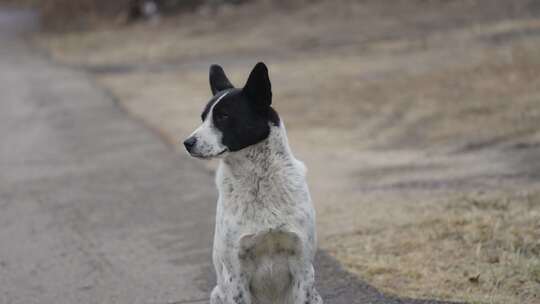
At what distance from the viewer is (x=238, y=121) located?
6758 millimetres

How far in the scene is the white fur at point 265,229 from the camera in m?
6.69

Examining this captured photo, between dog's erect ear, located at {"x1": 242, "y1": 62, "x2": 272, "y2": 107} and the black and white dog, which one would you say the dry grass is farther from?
dog's erect ear, located at {"x1": 242, "y1": 62, "x2": 272, "y2": 107}

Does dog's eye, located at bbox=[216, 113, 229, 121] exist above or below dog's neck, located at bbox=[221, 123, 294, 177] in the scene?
above

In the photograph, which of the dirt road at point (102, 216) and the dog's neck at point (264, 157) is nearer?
the dog's neck at point (264, 157)

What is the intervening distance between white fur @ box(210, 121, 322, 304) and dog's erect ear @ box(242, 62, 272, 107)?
185 mm

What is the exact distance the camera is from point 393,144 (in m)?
15.3

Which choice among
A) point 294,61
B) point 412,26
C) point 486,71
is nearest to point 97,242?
point 486,71

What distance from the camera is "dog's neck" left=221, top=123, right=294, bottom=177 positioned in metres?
6.85

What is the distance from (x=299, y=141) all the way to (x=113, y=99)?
6.61 meters

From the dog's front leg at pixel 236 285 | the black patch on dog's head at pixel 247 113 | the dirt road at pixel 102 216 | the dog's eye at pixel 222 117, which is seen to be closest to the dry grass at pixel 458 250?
the dirt road at pixel 102 216

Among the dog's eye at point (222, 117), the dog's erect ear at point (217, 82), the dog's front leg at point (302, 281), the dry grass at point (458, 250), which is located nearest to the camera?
the dog's front leg at point (302, 281)

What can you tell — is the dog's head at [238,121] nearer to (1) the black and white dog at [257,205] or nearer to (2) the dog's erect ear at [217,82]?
(1) the black and white dog at [257,205]

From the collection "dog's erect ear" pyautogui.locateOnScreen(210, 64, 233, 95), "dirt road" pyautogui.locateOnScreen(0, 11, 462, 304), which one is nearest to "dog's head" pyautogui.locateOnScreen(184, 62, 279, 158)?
"dog's erect ear" pyautogui.locateOnScreen(210, 64, 233, 95)

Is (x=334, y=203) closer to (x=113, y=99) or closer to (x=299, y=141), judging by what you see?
(x=299, y=141)
